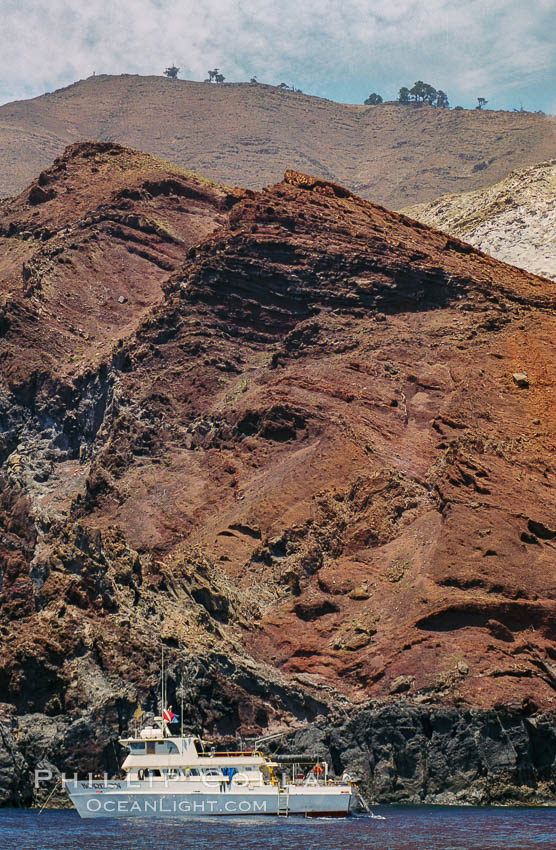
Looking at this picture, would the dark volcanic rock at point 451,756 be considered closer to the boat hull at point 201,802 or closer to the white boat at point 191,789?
the boat hull at point 201,802

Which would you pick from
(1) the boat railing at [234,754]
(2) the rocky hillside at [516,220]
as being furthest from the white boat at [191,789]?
(2) the rocky hillside at [516,220]

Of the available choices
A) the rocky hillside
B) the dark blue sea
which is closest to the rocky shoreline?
the dark blue sea

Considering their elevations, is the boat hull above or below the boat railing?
below

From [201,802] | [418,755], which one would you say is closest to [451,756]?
[418,755]

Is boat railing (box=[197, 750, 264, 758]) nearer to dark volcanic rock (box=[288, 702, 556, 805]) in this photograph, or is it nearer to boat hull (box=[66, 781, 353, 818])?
boat hull (box=[66, 781, 353, 818])

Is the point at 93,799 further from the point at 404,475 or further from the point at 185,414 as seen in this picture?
the point at 185,414

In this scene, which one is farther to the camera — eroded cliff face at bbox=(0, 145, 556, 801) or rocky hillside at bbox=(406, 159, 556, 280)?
rocky hillside at bbox=(406, 159, 556, 280)

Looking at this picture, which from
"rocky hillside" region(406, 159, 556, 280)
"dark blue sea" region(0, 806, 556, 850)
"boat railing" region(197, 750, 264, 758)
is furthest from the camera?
"rocky hillside" region(406, 159, 556, 280)
